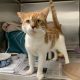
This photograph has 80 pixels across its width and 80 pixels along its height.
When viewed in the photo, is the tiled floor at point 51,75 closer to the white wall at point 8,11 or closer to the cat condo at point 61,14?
the cat condo at point 61,14

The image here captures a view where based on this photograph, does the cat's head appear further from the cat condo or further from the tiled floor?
the cat condo

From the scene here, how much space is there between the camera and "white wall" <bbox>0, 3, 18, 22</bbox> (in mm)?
1099

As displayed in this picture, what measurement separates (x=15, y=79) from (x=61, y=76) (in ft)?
0.65

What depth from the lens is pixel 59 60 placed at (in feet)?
3.15

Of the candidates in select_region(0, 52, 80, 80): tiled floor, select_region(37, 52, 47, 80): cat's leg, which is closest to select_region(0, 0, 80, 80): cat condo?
select_region(0, 52, 80, 80): tiled floor

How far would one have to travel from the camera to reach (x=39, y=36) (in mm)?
722

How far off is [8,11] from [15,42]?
23 cm

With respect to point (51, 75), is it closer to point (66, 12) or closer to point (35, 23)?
point (35, 23)

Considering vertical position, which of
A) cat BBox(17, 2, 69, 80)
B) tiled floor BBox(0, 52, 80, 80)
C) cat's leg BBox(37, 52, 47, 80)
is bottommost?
tiled floor BBox(0, 52, 80, 80)

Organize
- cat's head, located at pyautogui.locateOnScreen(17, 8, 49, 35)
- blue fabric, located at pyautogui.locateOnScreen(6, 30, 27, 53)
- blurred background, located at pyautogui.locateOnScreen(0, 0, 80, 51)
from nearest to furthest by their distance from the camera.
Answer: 1. cat's head, located at pyautogui.locateOnScreen(17, 8, 49, 35)
2. blue fabric, located at pyautogui.locateOnScreen(6, 30, 27, 53)
3. blurred background, located at pyautogui.locateOnScreen(0, 0, 80, 51)

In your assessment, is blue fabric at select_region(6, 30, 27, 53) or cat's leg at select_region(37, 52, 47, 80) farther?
blue fabric at select_region(6, 30, 27, 53)

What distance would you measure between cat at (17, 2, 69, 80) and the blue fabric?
0.79 ft

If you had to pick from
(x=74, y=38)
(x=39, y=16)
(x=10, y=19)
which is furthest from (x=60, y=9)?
(x=39, y=16)

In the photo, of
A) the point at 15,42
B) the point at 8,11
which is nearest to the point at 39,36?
the point at 15,42
